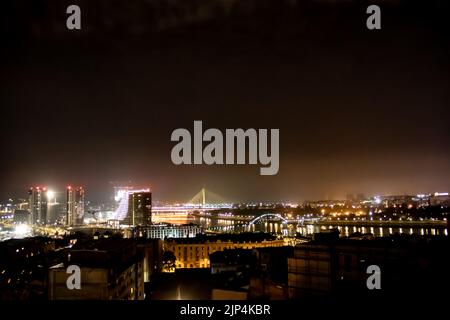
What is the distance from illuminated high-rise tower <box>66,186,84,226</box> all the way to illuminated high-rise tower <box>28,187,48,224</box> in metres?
1.91

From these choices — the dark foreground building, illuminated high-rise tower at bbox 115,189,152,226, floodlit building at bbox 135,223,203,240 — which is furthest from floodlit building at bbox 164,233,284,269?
illuminated high-rise tower at bbox 115,189,152,226

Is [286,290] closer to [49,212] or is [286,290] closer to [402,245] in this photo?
[402,245]

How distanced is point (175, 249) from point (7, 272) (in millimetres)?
6593

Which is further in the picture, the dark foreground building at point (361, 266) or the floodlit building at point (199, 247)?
the floodlit building at point (199, 247)

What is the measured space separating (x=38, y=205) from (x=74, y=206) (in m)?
3.05

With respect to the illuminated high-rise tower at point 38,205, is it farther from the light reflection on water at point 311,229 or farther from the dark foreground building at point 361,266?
the dark foreground building at point 361,266

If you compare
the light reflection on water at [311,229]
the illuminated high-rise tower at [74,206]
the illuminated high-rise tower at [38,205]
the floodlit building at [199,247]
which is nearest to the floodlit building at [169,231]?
the light reflection on water at [311,229]

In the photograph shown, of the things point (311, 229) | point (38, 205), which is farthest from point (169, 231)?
point (38, 205)

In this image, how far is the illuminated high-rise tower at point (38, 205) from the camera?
1368 inches

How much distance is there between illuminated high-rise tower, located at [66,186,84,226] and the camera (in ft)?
118

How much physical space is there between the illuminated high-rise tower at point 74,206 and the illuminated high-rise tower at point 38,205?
1.91m
